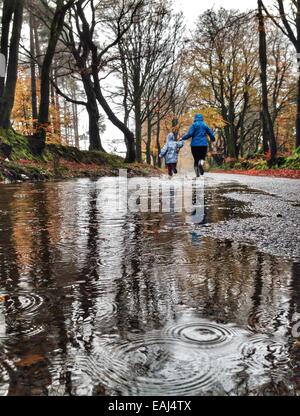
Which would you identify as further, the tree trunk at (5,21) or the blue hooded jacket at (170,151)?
the blue hooded jacket at (170,151)

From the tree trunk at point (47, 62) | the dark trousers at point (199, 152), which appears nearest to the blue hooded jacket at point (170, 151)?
the dark trousers at point (199, 152)

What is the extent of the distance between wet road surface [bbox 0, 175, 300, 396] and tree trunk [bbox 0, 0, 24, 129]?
37.7ft

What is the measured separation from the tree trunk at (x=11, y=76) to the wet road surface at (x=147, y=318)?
11.5m

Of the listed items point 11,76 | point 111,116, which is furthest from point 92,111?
point 11,76

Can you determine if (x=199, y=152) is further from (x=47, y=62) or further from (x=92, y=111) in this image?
(x=92, y=111)

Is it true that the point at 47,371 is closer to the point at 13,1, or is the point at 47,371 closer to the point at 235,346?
the point at 235,346

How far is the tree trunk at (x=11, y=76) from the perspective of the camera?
12.8m

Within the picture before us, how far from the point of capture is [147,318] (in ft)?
4.28

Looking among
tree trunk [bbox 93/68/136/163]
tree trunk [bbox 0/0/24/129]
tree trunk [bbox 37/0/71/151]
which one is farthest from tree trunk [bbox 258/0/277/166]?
tree trunk [bbox 0/0/24/129]

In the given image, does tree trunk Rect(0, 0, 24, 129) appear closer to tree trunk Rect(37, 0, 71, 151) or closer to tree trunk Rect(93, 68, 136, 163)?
tree trunk Rect(37, 0, 71, 151)

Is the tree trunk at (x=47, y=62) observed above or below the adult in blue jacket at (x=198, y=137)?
above

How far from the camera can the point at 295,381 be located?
35.6 inches

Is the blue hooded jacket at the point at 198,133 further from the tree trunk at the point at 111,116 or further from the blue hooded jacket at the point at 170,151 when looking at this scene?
the tree trunk at the point at 111,116

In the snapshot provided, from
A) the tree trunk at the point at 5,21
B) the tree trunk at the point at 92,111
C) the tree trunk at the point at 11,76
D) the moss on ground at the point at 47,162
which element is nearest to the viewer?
the moss on ground at the point at 47,162
